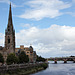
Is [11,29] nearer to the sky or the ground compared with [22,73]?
nearer to the sky

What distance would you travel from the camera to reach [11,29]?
6309 inches

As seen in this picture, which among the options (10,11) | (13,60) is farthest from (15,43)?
(13,60)

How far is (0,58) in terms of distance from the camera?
11125 centimetres

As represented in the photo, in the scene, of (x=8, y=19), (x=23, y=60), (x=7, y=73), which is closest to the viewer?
(x=7, y=73)

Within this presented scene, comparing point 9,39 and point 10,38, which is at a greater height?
point 10,38

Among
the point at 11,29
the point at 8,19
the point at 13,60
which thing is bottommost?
the point at 13,60

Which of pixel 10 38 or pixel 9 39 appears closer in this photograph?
pixel 10 38

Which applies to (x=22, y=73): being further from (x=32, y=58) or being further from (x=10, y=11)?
(x=32, y=58)

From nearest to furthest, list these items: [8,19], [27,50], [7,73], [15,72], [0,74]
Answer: [0,74]
[7,73]
[15,72]
[8,19]
[27,50]

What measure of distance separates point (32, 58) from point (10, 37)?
4396 cm

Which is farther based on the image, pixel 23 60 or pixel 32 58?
pixel 32 58

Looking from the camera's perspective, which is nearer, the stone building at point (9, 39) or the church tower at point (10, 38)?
the stone building at point (9, 39)

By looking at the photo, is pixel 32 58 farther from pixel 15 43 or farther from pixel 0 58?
pixel 0 58

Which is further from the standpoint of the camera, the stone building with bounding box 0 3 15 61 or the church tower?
the church tower
